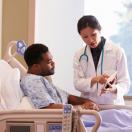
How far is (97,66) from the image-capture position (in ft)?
8.24

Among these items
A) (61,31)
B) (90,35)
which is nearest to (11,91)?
(90,35)

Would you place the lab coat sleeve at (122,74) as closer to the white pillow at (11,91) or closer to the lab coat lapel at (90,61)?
the lab coat lapel at (90,61)

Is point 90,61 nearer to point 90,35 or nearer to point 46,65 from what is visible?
point 90,35

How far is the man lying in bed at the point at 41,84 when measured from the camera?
1938 mm

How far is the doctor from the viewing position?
240cm

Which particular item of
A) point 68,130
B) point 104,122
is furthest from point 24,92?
point 68,130

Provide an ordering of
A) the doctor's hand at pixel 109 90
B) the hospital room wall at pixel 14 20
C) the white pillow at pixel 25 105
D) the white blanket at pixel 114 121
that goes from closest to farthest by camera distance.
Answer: the white blanket at pixel 114 121 → the white pillow at pixel 25 105 → the doctor's hand at pixel 109 90 → the hospital room wall at pixel 14 20

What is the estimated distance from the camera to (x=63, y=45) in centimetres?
352

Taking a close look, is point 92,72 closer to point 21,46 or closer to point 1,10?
point 21,46

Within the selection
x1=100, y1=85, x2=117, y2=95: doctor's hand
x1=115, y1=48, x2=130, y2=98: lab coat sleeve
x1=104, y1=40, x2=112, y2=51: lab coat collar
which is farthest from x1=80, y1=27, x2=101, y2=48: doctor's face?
x1=100, y1=85, x2=117, y2=95: doctor's hand

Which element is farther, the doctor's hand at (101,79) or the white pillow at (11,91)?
the doctor's hand at (101,79)

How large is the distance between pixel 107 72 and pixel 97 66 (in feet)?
0.28

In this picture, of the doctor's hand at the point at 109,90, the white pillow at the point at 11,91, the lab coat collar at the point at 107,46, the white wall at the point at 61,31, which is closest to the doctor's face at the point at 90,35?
the lab coat collar at the point at 107,46

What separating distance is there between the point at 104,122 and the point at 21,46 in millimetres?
986
